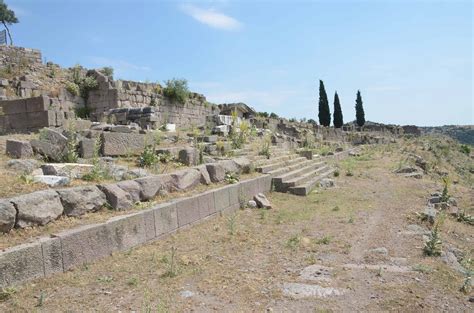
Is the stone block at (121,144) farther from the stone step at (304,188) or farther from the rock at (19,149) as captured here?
the stone step at (304,188)

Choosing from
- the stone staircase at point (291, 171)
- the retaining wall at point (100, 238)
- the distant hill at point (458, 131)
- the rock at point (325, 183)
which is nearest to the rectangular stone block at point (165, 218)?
the retaining wall at point (100, 238)

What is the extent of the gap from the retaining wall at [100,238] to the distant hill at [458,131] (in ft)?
197

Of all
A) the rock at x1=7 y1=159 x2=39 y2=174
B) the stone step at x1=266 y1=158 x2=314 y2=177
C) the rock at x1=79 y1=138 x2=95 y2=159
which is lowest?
the stone step at x1=266 y1=158 x2=314 y2=177

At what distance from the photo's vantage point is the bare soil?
372 centimetres

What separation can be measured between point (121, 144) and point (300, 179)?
5009mm

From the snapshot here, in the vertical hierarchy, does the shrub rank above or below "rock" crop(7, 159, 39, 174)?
above

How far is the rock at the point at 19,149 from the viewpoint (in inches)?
252

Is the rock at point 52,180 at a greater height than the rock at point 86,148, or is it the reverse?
the rock at point 86,148

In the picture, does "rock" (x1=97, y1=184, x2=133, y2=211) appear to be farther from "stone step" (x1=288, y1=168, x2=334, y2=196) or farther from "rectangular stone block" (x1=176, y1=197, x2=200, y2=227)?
"stone step" (x1=288, y1=168, x2=334, y2=196)

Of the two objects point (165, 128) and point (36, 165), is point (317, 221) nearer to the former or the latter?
point (36, 165)

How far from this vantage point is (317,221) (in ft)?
24.2

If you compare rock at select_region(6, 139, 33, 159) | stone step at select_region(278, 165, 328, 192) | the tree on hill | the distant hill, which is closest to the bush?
stone step at select_region(278, 165, 328, 192)

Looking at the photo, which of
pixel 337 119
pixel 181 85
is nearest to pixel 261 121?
pixel 181 85

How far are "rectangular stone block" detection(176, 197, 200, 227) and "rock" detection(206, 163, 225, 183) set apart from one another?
4.87 ft
